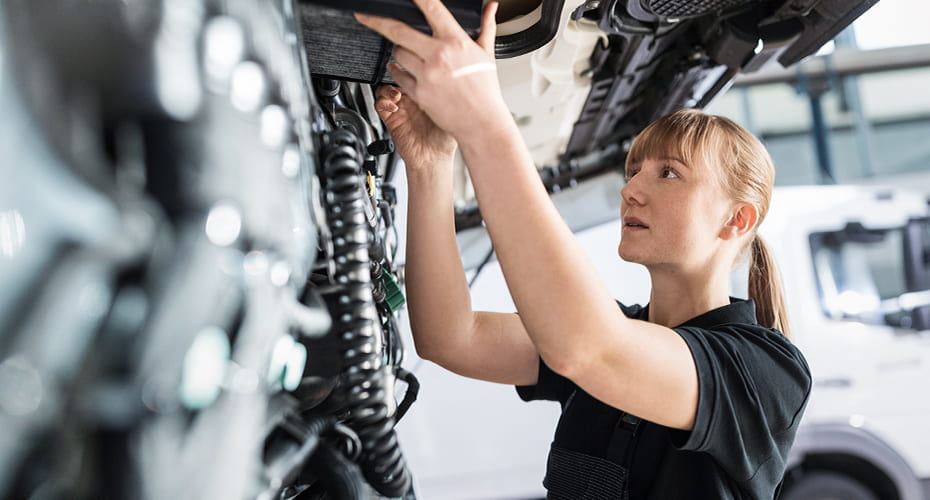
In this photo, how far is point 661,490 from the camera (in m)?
0.91

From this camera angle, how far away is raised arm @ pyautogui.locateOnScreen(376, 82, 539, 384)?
862 millimetres

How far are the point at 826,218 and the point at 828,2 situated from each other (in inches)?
82.2

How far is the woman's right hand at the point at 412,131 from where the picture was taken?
85 centimetres

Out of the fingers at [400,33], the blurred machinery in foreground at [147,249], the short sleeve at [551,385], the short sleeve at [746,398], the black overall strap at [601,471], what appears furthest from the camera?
the short sleeve at [551,385]

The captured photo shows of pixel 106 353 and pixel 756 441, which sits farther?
pixel 756 441

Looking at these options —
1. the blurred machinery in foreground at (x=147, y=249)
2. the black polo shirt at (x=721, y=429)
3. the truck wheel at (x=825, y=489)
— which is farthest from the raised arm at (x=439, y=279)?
the truck wheel at (x=825, y=489)

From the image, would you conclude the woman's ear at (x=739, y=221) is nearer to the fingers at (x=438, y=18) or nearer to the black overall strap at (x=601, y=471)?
the black overall strap at (x=601, y=471)

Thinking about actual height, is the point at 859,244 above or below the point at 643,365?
below

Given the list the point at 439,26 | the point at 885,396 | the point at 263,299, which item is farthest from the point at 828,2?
the point at 885,396

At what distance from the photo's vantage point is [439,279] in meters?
0.95

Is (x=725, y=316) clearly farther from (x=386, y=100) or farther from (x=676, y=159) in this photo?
(x=386, y=100)

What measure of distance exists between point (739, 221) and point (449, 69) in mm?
645

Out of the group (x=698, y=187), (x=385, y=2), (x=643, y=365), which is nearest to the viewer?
(x=385, y=2)

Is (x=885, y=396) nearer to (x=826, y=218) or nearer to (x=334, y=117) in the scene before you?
(x=826, y=218)
